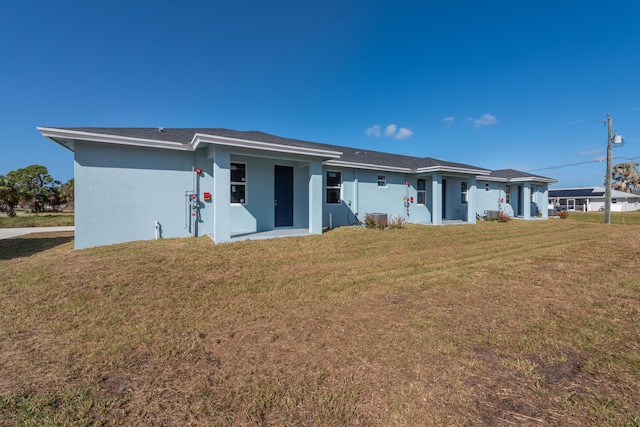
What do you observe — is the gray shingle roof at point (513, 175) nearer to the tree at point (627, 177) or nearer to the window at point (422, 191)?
the window at point (422, 191)

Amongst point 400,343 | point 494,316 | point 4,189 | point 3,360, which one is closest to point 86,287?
point 3,360

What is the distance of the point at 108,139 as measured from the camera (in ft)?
24.3

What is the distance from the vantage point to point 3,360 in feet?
8.91

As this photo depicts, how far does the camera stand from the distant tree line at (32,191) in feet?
65.1

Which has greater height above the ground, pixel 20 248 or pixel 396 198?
pixel 396 198

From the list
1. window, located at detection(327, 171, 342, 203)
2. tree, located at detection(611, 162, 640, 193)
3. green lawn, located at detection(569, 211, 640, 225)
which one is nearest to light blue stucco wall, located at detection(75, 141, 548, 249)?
window, located at detection(327, 171, 342, 203)

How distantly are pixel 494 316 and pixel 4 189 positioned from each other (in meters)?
28.6

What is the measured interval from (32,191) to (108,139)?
2622cm

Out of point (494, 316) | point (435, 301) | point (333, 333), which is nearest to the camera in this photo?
point (333, 333)

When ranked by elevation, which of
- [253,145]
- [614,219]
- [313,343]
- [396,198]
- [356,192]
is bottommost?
[313,343]

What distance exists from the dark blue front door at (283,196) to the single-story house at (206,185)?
0.04 metres

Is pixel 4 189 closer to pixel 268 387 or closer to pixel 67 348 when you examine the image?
pixel 67 348

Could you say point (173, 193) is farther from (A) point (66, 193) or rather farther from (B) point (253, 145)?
(A) point (66, 193)

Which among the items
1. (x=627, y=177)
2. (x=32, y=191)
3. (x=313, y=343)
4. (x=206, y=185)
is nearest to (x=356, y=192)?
(x=206, y=185)
